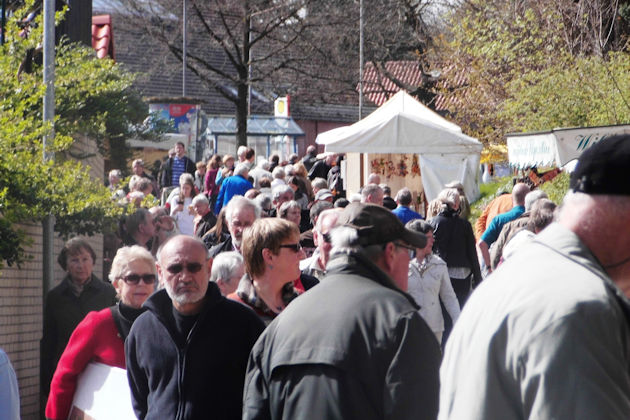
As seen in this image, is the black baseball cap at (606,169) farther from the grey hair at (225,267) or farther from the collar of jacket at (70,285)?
the collar of jacket at (70,285)

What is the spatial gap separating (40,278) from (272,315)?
15.4 ft

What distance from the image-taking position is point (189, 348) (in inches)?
190

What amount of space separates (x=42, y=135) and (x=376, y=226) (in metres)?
5.65

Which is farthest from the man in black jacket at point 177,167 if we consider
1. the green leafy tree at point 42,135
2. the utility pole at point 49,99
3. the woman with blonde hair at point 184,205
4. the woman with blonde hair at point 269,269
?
the woman with blonde hair at point 269,269

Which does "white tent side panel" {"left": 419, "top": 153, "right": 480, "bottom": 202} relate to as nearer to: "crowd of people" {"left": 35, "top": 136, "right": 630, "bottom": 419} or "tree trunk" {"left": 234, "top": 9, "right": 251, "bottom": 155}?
"tree trunk" {"left": 234, "top": 9, "right": 251, "bottom": 155}

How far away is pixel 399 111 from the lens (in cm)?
1958

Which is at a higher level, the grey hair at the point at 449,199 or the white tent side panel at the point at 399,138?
the white tent side panel at the point at 399,138

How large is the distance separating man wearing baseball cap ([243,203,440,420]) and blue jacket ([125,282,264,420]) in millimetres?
1061

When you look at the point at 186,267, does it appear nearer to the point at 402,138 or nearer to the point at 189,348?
the point at 189,348

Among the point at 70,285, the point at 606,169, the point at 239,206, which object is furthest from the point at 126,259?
the point at 606,169

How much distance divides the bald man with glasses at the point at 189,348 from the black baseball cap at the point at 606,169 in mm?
2637

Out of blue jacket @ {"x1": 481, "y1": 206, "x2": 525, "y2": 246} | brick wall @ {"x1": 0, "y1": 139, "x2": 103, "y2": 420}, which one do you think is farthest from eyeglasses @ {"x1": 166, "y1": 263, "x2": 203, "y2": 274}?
blue jacket @ {"x1": 481, "y1": 206, "x2": 525, "y2": 246}

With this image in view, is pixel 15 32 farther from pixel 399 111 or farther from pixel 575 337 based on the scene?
pixel 399 111

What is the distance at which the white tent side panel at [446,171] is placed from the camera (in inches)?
946
